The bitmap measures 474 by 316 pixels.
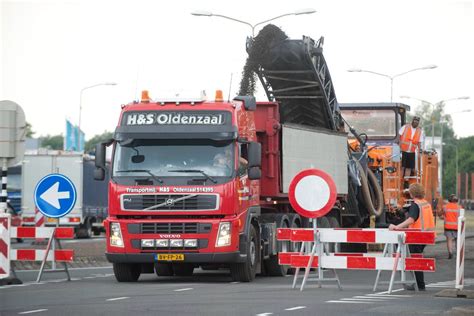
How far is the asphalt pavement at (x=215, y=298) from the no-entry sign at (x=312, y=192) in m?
1.26

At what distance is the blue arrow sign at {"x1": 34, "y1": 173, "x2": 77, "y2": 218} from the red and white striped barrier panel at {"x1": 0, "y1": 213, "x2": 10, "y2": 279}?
145cm

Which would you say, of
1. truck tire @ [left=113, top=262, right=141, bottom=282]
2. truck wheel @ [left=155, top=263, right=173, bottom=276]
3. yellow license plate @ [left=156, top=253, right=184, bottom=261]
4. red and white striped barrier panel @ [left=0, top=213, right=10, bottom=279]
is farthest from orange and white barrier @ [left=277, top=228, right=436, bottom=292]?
truck wheel @ [left=155, top=263, right=173, bottom=276]

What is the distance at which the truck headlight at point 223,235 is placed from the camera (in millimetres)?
22000

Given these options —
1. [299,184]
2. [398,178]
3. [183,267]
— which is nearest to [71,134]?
[398,178]

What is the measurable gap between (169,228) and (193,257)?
2.07ft

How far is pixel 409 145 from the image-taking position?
112 ft

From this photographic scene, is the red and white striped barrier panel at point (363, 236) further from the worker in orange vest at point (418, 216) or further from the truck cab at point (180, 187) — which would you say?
the truck cab at point (180, 187)

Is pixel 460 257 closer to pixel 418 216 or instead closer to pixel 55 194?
pixel 418 216

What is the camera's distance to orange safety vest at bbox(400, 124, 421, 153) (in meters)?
33.9

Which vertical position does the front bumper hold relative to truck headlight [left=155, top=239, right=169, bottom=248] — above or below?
below

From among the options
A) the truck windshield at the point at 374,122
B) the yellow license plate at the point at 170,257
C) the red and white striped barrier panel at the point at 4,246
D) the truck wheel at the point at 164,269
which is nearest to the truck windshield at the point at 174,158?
the yellow license plate at the point at 170,257

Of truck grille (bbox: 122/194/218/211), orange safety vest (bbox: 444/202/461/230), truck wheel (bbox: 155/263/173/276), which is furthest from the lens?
orange safety vest (bbox: 444/202/461/230)

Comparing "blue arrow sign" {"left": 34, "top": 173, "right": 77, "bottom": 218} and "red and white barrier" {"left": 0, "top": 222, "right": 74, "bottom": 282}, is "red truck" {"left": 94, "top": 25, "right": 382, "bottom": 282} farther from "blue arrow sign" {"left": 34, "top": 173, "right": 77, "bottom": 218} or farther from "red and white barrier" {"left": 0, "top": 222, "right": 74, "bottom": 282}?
"red and white barrier" {"left": 0, "top": 222, "right": 74, "bottom": 282}

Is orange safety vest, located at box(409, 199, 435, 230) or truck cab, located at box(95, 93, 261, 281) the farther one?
truck cab, located at box(95, 93, 261, 281)
